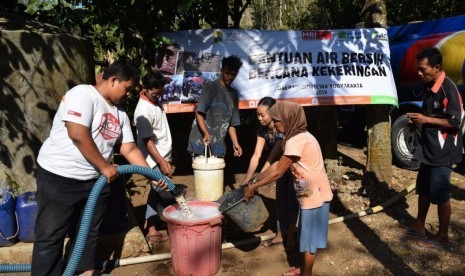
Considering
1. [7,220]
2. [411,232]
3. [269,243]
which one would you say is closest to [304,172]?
[269,243]

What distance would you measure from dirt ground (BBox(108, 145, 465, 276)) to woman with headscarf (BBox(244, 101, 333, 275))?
26.9 inches

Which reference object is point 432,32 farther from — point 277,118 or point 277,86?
point 277,118

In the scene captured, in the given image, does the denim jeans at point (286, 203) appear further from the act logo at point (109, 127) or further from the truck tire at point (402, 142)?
the truck tire at point (402, 142)

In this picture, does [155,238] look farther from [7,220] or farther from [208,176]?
[7,220]

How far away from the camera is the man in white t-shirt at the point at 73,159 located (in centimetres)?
284

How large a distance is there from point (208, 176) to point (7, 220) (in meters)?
2.00

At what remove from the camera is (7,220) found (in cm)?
367

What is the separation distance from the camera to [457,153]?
3.78 meters

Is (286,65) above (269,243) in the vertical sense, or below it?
above

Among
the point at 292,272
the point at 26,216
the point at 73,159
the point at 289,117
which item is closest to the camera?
the point at 73,159

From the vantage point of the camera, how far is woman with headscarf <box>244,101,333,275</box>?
10.0 ft

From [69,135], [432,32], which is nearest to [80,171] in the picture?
[69,135]

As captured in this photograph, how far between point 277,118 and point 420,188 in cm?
198

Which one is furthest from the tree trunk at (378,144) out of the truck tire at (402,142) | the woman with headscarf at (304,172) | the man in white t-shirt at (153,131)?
the man in white t-shirt at (153,131)
